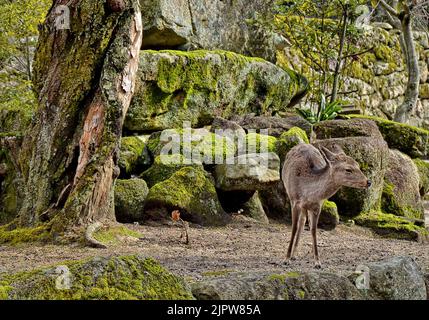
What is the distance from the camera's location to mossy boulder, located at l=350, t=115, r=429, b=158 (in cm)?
1349

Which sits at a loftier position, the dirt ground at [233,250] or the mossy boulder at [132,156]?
the mossy boulder at [132,156]

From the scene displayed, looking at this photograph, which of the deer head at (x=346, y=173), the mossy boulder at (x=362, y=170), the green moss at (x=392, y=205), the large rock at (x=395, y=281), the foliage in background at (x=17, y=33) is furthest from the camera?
the green moss at (x=392, y=205)

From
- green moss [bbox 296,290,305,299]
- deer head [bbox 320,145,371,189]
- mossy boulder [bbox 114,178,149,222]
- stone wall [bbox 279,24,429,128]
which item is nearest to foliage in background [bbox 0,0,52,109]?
mossy boulder [bbox 114,178,149,222]

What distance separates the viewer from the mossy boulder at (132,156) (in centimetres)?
988

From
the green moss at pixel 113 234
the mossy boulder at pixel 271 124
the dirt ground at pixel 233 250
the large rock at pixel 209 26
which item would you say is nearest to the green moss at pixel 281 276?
the dirt ground at pixel 233 250

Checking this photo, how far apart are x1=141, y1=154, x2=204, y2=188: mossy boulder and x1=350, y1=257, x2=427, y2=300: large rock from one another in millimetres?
4745

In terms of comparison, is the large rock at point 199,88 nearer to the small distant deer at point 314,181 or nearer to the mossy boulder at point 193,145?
the mossy boulder at point 193,145

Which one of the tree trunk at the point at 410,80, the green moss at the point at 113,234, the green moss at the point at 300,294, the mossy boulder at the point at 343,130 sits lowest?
the green moss at the point at 113,234

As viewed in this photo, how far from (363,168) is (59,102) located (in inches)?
224

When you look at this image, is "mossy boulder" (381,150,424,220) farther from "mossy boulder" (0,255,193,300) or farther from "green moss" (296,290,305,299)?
"mossy boulder" (0,255,193,300)

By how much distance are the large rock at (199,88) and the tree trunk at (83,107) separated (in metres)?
2.74

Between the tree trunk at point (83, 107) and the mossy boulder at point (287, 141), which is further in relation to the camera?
the mossy boulder at point (287, 141)

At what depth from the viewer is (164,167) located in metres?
9.73
